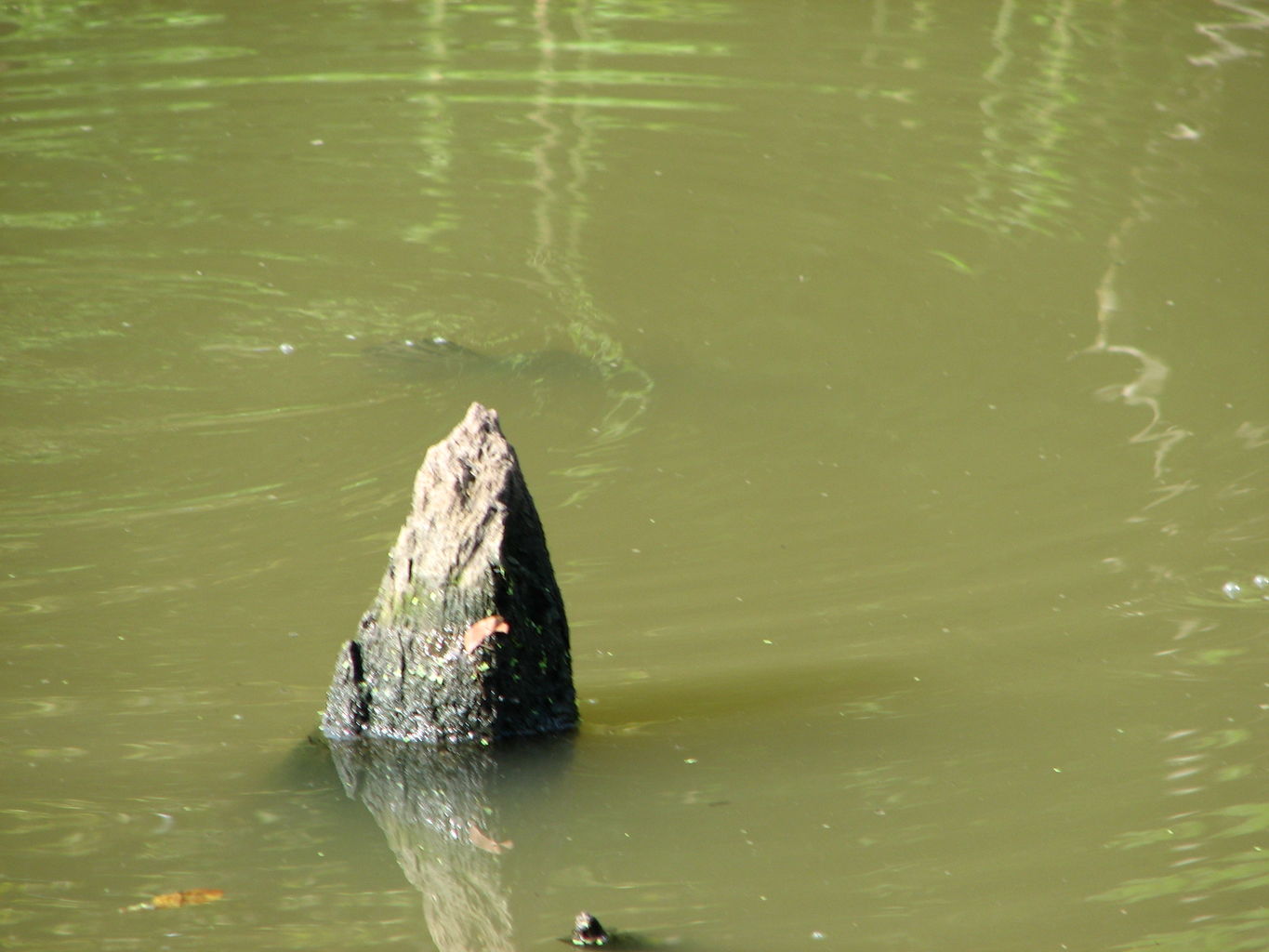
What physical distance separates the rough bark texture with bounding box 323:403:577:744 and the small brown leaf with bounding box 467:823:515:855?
0.32 metres

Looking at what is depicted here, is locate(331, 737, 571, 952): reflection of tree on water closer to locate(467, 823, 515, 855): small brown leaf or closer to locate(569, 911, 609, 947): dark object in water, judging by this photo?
locate(467, 823, 515, 855): small brown leaf

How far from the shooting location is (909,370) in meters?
6.49

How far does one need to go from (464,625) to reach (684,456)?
2107mm

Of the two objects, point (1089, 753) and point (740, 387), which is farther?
point (740, 387)

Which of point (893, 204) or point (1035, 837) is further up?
point (1035, 837)

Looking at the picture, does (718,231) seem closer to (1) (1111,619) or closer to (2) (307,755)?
(1) (1111,619)

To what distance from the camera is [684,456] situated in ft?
18.9

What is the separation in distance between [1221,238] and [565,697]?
529 centimetres

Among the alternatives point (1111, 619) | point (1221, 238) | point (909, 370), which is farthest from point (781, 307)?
point (1111, 619)

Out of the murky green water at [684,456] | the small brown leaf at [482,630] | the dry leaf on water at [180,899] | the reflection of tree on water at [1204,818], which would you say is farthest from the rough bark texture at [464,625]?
the reflection of tree on water at [1204,818]

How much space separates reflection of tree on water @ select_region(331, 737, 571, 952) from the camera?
3.26 m

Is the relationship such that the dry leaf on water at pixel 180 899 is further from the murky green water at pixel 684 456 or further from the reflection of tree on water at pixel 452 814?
the reflection of tree on water at pixel 452 814

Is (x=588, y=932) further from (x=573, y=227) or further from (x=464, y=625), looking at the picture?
(x=573, y=227)

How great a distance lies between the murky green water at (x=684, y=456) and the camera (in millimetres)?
3471
